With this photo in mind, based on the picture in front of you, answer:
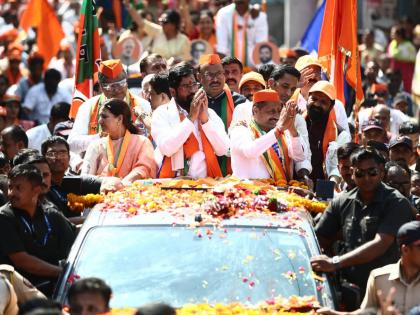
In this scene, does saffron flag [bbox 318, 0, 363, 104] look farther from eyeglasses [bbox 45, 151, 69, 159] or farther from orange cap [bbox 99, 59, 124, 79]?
eyeglasses [bbox 45, 151, 69, 159]

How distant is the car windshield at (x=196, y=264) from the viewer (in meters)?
9.05

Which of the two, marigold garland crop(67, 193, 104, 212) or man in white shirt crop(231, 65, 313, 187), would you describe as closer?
marigold garland crop(67, 193, 104, 212)

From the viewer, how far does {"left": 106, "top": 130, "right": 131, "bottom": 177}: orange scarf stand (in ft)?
A: 39.5

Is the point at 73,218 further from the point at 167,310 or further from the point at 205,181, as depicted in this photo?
the point at 167,310

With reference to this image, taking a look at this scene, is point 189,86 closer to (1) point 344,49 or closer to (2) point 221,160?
(2) point 221,160

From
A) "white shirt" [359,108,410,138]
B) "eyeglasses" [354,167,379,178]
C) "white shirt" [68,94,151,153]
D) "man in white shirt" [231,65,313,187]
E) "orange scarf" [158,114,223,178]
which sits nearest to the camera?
"eyeglasses" [354,167,379,178]

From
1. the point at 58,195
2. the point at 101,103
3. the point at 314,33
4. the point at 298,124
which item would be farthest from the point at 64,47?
the point at 58,195

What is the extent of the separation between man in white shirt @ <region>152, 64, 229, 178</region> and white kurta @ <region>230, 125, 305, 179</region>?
0.90 feet

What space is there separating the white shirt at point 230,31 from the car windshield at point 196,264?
11.6 metres

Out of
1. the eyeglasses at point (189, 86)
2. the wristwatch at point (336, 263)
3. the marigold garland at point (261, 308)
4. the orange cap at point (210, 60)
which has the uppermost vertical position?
the orange cap at point (210, 60)

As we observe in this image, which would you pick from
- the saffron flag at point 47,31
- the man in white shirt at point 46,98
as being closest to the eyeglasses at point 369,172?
the man in white shirt at point 46,98

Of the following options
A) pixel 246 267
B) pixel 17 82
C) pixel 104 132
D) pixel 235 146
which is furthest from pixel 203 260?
pixel 17 82

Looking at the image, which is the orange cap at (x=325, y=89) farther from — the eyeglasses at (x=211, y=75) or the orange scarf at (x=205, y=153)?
the orange scarf at (x=205, y=153)

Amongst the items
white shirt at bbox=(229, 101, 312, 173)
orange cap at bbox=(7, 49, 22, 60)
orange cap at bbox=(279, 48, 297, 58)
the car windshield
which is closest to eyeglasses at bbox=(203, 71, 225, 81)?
→ white shirt at bbox=(229, 101, 312, 173)
